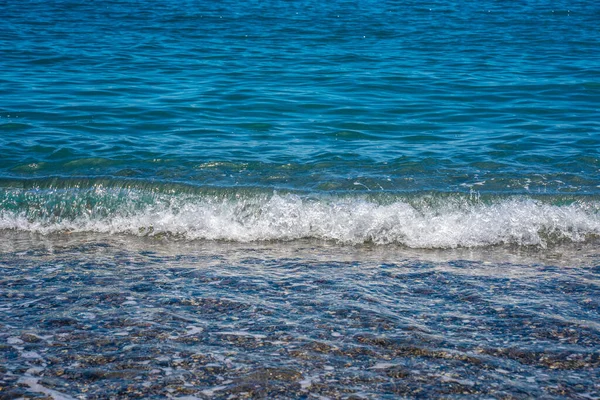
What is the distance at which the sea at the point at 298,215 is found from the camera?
437 centimetres

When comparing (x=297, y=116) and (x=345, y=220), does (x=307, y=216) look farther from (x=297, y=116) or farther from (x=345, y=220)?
(x=297, y=116)

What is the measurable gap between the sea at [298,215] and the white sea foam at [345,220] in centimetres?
3

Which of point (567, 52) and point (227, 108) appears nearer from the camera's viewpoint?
point (227, 108)

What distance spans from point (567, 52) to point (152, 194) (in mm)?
11717

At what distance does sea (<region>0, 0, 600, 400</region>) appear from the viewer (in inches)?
172

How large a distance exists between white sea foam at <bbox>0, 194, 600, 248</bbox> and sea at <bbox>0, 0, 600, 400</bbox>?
0.03 meters

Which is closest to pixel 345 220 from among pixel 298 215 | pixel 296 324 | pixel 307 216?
pixel 307 216

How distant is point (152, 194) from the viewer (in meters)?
8.58

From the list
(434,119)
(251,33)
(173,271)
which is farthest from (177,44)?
(173,271)

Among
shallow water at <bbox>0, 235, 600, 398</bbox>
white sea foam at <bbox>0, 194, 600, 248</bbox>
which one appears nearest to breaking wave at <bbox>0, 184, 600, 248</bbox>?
white sea foam at <bbox>0, 194, 600, 248</bbox>

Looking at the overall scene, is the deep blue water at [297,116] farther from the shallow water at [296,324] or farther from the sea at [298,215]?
the shallow water at [296,324]

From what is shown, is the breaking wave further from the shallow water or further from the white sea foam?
the shallow water

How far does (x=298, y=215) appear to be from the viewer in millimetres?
7855

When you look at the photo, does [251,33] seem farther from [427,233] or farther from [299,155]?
[427,233]
